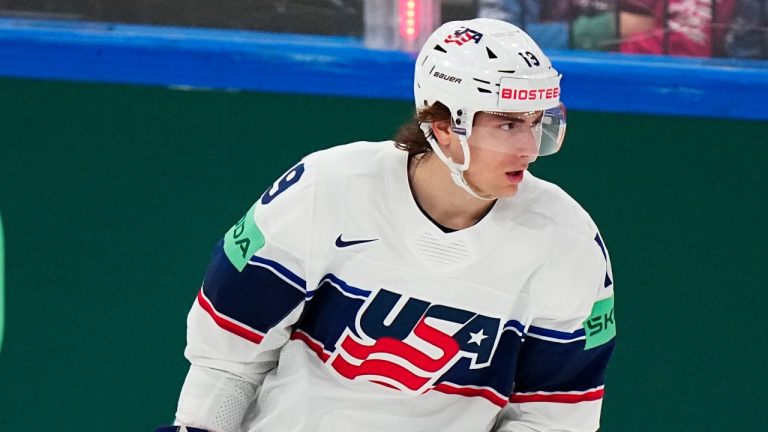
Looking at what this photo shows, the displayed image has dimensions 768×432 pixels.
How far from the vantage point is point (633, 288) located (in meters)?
3.13

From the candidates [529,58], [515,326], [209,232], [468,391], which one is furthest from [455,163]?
[209,232]

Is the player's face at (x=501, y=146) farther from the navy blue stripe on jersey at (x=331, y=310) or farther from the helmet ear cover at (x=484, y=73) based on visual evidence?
the navy blue stripe on jersey at (x=331, y=310)

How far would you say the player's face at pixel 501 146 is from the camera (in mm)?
2076

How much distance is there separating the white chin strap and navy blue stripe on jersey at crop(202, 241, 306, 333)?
12.8 inches

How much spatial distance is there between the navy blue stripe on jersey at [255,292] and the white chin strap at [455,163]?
325 mm

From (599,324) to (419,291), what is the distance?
1.03ft

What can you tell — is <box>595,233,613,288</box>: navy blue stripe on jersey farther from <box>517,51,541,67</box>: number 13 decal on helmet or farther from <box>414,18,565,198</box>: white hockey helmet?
<box>517,51,541,67</box>: number 13 decal on helmet

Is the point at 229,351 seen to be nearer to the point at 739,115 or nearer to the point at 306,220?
the point at 306,220

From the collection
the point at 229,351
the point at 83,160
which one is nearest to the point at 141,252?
the point at 83,160

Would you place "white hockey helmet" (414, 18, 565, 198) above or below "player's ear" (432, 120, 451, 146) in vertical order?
above

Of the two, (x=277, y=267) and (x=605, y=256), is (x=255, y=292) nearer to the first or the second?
(x=277, y=267)

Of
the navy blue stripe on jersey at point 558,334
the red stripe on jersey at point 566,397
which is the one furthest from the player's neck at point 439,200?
the red stripe on jersey at point 566,397

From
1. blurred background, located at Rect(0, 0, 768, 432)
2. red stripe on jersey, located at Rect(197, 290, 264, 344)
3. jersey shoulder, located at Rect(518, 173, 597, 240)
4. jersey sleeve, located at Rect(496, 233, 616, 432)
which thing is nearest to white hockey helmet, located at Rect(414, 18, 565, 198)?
jersey shoulder, located at Rect(518, 173, 597, 240)

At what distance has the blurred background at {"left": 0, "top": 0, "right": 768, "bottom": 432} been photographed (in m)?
2.95
